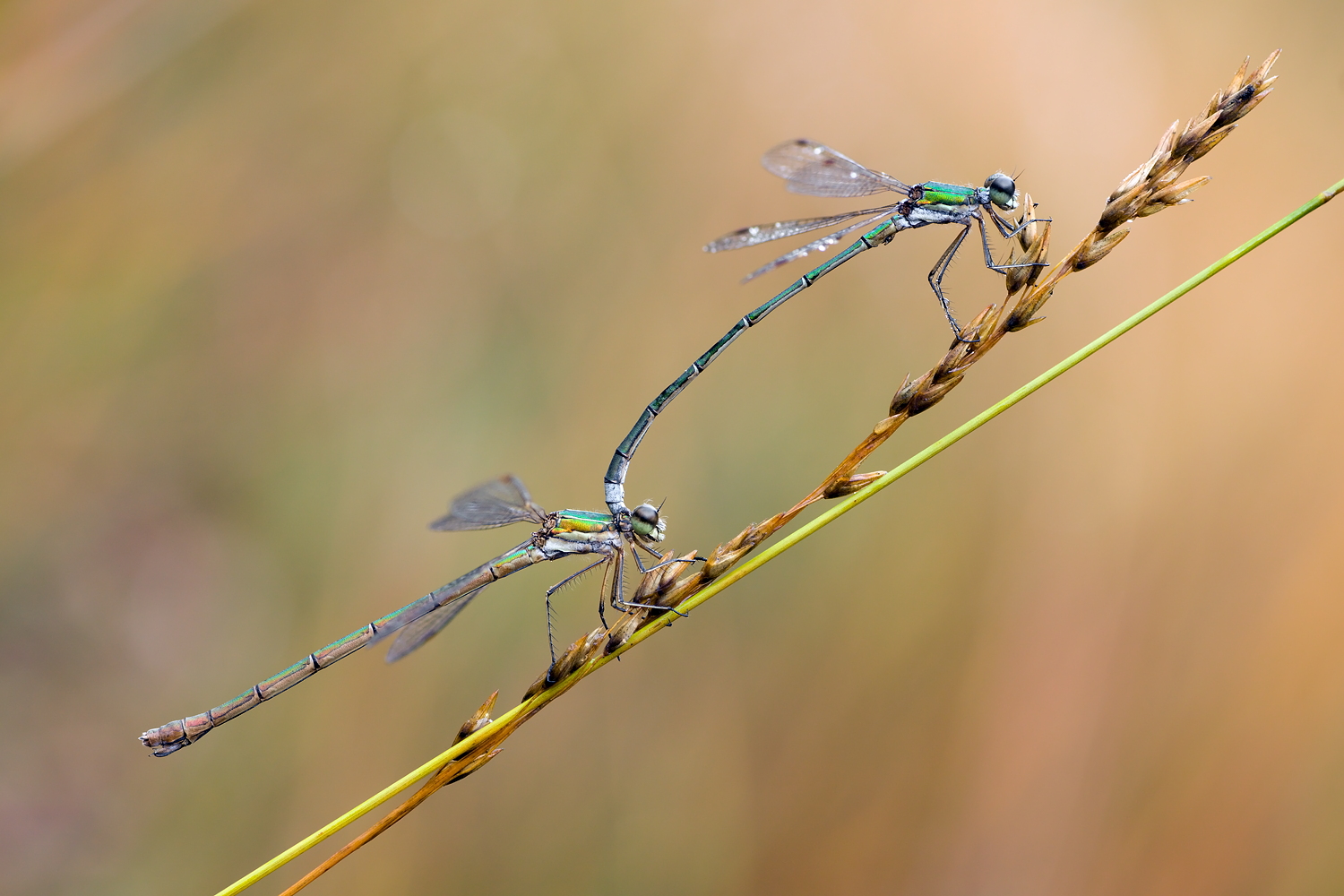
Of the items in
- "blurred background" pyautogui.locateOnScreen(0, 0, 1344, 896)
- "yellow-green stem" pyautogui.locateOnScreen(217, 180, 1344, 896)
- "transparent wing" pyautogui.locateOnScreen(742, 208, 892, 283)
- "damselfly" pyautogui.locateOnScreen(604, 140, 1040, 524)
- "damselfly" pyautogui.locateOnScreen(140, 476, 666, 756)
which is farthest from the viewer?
"blurred background" pyautogui.locateOnScreen(0, 0, 1344, 896)

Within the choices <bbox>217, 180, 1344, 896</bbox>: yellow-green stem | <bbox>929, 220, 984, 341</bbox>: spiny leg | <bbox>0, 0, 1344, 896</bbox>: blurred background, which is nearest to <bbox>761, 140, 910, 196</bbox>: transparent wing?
Result: <bbox>929, 220, 984, 341</bbox>: spiny leg

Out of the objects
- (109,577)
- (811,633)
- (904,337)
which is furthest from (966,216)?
(109,577)

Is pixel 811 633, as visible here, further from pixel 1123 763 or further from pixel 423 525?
pixel 423 525

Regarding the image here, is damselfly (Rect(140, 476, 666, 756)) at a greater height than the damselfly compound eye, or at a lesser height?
lesser

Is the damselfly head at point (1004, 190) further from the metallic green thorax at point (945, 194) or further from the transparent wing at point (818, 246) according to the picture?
the transparent wing at point (818, 246)

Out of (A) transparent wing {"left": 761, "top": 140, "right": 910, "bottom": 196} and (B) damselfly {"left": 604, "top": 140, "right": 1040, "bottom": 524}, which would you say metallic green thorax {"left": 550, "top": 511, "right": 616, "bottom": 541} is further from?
(A) transparent wing {"left": 761, "top": 140, "right": 910, "bottom": 196}

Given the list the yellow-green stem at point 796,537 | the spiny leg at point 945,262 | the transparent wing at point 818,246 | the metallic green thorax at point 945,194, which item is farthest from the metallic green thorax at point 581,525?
the metallic green thorax at point 945,194
